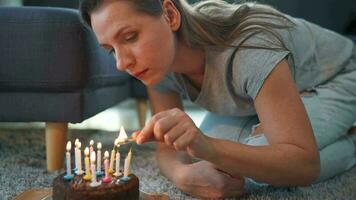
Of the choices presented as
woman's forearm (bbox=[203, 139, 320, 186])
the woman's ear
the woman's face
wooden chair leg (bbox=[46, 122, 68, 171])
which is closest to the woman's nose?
the woman's face

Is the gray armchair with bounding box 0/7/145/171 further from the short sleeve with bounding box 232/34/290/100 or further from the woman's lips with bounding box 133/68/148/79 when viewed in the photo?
the short sleeve with bounding box 232/34/290/100

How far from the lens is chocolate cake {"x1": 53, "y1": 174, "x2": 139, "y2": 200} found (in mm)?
840

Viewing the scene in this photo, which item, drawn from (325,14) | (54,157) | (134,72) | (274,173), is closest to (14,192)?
(54,157)

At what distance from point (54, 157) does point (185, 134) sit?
574 mm

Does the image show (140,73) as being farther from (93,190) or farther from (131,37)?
(93,190)

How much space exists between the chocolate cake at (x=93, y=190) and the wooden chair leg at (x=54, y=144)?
390 mm

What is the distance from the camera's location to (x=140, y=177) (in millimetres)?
1249

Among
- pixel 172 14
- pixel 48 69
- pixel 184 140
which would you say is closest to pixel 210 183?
pixel 184 140

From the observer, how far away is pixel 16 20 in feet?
3.92

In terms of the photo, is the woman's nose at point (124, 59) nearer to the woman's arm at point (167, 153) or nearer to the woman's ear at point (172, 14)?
the woman's ear at point (172, 14)

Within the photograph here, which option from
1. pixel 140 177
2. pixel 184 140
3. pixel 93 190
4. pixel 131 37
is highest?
pixel 131 37

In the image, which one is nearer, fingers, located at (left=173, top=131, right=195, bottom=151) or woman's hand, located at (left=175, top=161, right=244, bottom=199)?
fingers, located at (left=173, top=131, right=195, bottom=151)

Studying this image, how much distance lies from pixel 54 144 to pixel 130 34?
1.56ft

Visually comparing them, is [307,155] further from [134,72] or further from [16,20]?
[16,20]
